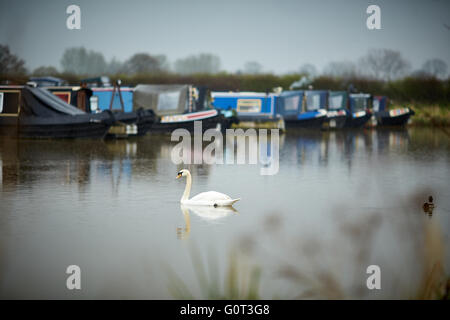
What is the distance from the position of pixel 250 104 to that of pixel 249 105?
8cm

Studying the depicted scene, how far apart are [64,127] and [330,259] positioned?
680 inches

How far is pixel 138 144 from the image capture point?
73.6ft

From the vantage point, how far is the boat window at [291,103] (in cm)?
3544

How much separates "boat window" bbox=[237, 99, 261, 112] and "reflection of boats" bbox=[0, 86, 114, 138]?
42.4 feet

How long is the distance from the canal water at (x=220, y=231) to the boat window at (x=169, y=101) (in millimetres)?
14648

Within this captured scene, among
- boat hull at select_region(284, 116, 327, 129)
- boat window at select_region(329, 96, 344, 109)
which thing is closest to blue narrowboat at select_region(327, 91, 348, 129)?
boat window at select_region(329, 96, 344, 109)

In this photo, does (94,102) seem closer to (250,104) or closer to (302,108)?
(250,104)

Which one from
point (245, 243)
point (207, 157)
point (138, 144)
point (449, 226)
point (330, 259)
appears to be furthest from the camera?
point (138, 144)

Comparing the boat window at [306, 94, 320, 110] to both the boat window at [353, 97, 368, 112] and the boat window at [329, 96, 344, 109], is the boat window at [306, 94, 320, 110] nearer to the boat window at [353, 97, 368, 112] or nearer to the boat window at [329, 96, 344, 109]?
the boat window at [329, 96, 344, 109]

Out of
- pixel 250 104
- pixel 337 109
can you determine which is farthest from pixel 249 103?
pixel 337 109

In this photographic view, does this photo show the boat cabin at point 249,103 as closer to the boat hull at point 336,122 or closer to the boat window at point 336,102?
the boat hull at point 336,122

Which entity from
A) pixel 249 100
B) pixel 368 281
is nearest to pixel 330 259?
pixel 368 281

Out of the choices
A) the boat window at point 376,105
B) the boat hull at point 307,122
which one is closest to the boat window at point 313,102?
the boat hull at point 307,122
